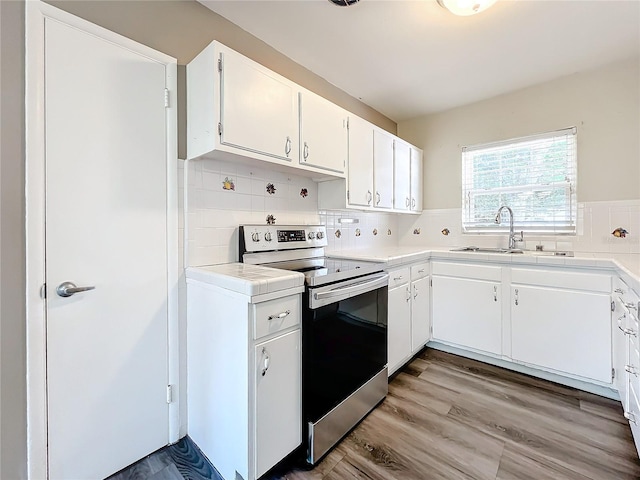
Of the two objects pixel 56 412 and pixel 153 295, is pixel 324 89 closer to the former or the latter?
pixel 153 295

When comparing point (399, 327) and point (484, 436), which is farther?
point (399, 327)

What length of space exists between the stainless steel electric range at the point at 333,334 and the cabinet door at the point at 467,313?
0.92m

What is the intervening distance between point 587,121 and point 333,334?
2767 mm

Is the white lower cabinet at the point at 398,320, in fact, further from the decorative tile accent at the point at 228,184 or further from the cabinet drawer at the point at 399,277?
the decorative tile accent at the point at 228,184

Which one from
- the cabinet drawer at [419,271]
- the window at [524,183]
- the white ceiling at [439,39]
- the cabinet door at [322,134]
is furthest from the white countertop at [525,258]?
the white ceiling at [439,39]

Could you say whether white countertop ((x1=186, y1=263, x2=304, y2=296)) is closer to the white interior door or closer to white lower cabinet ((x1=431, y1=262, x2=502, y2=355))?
the white interior door

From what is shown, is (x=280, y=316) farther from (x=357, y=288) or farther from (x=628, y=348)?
(x=628, y=348)

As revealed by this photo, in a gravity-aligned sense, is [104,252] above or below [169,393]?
above

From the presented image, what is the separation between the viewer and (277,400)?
132 centimetres

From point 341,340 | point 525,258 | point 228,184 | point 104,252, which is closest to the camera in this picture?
point 104,252

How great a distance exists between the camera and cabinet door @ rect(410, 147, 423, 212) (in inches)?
125

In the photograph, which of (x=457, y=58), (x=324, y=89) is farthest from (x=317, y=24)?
(x=457, y=58)

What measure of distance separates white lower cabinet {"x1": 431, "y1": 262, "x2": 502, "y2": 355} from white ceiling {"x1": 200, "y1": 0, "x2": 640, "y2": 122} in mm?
1614

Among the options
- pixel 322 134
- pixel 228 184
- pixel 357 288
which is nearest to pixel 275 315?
pixel 357 288
